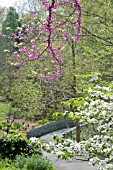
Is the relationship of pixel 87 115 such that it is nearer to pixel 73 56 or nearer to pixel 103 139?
pixel 103 139

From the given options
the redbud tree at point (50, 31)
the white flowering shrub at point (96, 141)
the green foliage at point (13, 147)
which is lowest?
the green foliage at point (13, 147)

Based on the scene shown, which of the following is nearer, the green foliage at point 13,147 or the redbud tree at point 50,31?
the redbud tree at point 50,31

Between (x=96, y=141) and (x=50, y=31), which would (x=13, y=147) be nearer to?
(x=96, y=141)

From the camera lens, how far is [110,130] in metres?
4.15

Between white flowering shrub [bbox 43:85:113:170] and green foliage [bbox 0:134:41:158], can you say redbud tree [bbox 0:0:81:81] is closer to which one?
white flowering shrub [bbox 43:85:113:170]

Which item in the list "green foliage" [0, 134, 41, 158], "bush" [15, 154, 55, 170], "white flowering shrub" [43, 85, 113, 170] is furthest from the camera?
"green foliage" [0, 134, 41, 158]

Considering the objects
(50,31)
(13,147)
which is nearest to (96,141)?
(50,31)

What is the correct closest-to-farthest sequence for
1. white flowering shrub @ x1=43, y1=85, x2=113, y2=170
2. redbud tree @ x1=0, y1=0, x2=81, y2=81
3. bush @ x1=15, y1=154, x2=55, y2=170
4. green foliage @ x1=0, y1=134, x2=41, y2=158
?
redbud tree @ x1=0, y1=0, x2=81, y2=81, white flowering shrub @ x1=43, y1=85, x2=113, y2=170, bush @ x1=15, y1=154, x2=55, y2=170, green foliage @ x1=0, y1=134, x2=41, y2=158

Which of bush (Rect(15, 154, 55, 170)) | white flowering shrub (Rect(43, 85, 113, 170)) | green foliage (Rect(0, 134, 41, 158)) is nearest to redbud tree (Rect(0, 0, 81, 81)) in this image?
white flowering shrub (Rect(43, 85, 113, 170))

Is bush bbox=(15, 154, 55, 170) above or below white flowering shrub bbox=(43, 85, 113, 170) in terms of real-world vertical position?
below

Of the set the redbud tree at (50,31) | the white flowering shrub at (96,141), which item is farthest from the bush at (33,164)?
the white flowering shrub at (96,141)

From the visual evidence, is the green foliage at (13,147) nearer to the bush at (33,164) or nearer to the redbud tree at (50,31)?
the bush at (33,164)

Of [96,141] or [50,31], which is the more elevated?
[50,31]

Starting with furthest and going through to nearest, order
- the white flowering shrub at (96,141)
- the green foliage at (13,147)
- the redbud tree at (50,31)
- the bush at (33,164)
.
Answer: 1. the green foliage at (13,147)
2. the bush at (33,164)
3. the white flowering shrub at (96,141)
4. the redbud tree at (50,31)
